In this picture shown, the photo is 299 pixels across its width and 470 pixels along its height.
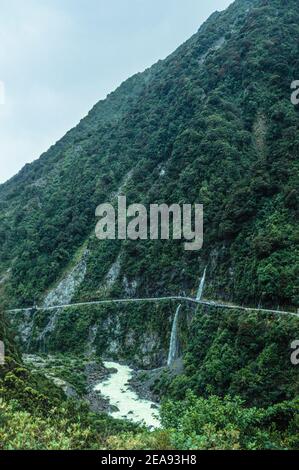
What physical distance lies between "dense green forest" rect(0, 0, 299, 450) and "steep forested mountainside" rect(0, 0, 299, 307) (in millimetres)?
231

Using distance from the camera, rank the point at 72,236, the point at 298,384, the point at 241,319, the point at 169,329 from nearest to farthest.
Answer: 1. the point at 298,384
2. the point at 241,319
3. the point at 169,329
4. the point at 72,236

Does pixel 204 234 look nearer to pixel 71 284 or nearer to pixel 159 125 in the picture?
pixel 71 284

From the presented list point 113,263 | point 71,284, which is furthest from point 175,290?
point 71,284

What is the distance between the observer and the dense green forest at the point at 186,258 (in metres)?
19.8

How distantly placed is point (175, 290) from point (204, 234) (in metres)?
7.30

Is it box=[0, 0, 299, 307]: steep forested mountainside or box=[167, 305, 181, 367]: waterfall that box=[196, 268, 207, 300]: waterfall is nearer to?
box=[0, 0, 299, 307]: steep forested mountainside

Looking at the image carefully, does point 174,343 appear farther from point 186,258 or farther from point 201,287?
point 186,258

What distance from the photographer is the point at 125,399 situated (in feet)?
129

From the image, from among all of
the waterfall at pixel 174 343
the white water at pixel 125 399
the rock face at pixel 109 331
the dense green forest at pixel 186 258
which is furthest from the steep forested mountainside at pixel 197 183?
the white water at pixel 125 399

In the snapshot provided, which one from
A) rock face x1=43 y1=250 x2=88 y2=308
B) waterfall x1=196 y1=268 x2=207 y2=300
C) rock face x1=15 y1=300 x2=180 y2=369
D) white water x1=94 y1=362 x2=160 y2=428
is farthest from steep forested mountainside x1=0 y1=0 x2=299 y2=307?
white water x1=94 y1=362 x2=160 y2=428

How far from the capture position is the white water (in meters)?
34.5

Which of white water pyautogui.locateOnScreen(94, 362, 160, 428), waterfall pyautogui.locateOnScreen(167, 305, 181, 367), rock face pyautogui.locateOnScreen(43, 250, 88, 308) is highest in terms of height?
rock face pyautogui.locateOnScreen(43, 250, 88, 308)

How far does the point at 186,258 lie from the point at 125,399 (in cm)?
1856

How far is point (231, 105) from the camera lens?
228 feet
